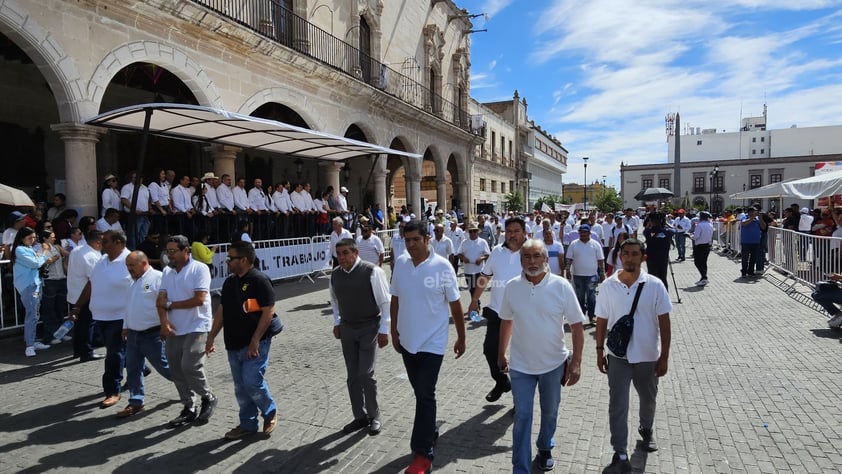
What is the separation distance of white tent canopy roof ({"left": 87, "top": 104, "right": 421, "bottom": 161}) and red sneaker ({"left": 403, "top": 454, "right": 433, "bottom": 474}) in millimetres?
7106

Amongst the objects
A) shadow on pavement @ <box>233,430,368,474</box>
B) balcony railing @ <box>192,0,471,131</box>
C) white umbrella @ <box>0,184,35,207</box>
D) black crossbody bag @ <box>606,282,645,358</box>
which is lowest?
shadow on pavement @ <box>233,430,368,474</box>

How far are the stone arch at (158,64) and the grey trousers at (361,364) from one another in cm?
838

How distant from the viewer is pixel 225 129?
37.2 ft

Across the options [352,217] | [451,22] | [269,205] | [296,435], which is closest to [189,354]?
[296,435]

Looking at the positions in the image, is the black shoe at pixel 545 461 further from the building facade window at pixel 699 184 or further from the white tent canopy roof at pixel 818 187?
the building facade window at pixel 699 184

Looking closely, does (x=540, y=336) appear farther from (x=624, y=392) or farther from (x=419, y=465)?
(x=419, y=465)

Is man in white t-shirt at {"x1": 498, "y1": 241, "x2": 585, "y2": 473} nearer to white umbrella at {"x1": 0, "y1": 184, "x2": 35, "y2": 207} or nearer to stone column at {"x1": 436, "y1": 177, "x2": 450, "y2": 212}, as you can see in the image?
white umbrella at {"x1": 0, "y1": 184, "x2": 35, "y2": 207}

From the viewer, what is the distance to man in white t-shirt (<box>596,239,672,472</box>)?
3.61 metres

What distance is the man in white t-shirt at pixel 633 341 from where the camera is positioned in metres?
3.61

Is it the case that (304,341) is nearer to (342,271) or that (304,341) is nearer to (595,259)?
(342,271)

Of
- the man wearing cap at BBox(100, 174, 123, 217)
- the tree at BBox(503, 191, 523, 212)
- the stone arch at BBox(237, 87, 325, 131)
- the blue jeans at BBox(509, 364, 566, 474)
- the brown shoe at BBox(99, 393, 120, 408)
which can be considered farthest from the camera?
the tree at BBox(503, 191, 523, 212)

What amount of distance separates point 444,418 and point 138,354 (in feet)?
9.55

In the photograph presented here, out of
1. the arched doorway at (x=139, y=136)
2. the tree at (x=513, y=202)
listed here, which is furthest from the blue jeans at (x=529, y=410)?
the tree at (x=513, y=202)

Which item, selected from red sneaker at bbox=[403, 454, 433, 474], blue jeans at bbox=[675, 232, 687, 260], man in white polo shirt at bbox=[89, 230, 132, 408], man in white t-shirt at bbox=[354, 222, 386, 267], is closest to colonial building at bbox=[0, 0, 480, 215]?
man in white t-shirt at bbox=[354, 222, 386, 267]
